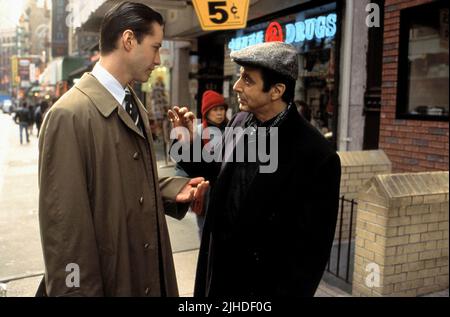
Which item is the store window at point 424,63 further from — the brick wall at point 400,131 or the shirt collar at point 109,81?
the shirt collar at point 109,81

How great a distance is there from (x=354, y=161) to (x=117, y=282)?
4675mm

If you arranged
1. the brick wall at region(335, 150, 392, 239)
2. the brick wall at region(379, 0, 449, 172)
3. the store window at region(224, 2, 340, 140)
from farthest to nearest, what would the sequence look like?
the store window at region(224, 2, 340, 140), the brick wall at region(379, 0, 449, 172), the brick wall at region(335, 150, 392, 239)

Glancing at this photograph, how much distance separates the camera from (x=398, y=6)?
687 cm

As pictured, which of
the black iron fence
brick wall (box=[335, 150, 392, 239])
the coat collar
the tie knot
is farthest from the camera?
brick wall (box=[335, 150, 392, 239])

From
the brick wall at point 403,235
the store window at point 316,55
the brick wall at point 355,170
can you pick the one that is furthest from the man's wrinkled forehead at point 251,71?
the store window at point 316,55

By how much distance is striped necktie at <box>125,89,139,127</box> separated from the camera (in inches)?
87.4

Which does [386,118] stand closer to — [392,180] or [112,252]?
[392,180]

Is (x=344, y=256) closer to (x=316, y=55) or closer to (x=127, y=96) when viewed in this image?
(x=316, y=55)

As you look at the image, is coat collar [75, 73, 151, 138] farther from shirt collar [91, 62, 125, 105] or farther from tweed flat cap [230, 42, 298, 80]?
tweed flat cap [230, 42, 298, 80]

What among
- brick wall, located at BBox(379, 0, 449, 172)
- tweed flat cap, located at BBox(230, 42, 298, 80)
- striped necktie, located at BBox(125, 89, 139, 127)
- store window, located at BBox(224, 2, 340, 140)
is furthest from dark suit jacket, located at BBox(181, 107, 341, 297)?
store window, located at BBox(224, 2, 340, 140)

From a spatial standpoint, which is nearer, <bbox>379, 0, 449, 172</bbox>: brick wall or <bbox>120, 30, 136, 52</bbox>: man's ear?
<bbox>120, 30, 136, 52</bbox>: man's ear

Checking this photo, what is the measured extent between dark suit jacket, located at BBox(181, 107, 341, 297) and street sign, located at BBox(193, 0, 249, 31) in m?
2.75

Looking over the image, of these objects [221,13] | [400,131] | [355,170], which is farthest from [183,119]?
[400,131]

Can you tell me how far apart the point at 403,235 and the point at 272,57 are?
3045 millimetres
